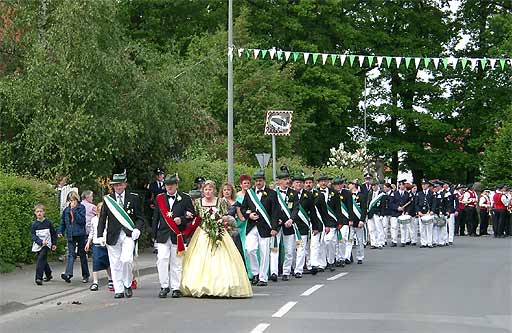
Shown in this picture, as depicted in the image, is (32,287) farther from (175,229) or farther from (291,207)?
(291,207)

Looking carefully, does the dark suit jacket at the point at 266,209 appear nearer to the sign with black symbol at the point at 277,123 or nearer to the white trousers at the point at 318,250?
the white trousers at the point at 318,250

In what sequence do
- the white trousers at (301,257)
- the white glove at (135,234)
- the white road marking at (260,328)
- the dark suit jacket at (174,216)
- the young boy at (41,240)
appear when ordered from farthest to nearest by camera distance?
the white trousers at (301,257), the young boy at (41,240), the dark suit jacket at (174,216), the white glove at (135,234), the white road marking at (260,328)

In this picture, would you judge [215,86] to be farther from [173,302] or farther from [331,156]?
[173,302]

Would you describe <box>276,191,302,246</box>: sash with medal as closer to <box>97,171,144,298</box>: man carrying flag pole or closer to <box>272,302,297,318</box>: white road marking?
<box>97,171,144,298</box>: man carrying flag pole

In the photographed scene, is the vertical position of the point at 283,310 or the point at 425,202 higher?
the point at 425,202

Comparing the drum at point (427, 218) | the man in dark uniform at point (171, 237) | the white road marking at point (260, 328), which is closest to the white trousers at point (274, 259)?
the man in dark uniform at point (171, 237)

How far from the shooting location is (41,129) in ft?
73.5

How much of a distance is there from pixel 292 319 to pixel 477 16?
4883cm

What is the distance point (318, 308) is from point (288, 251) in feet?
17.8

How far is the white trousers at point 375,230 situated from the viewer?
3055 cm

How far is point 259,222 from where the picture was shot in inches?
717

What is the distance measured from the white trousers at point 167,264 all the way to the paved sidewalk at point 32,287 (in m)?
1.80

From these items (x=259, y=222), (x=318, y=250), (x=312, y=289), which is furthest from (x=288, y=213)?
(x=312, y=289)

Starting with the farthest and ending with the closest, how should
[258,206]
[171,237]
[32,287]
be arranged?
[258,206], [32,287], [171,237]
